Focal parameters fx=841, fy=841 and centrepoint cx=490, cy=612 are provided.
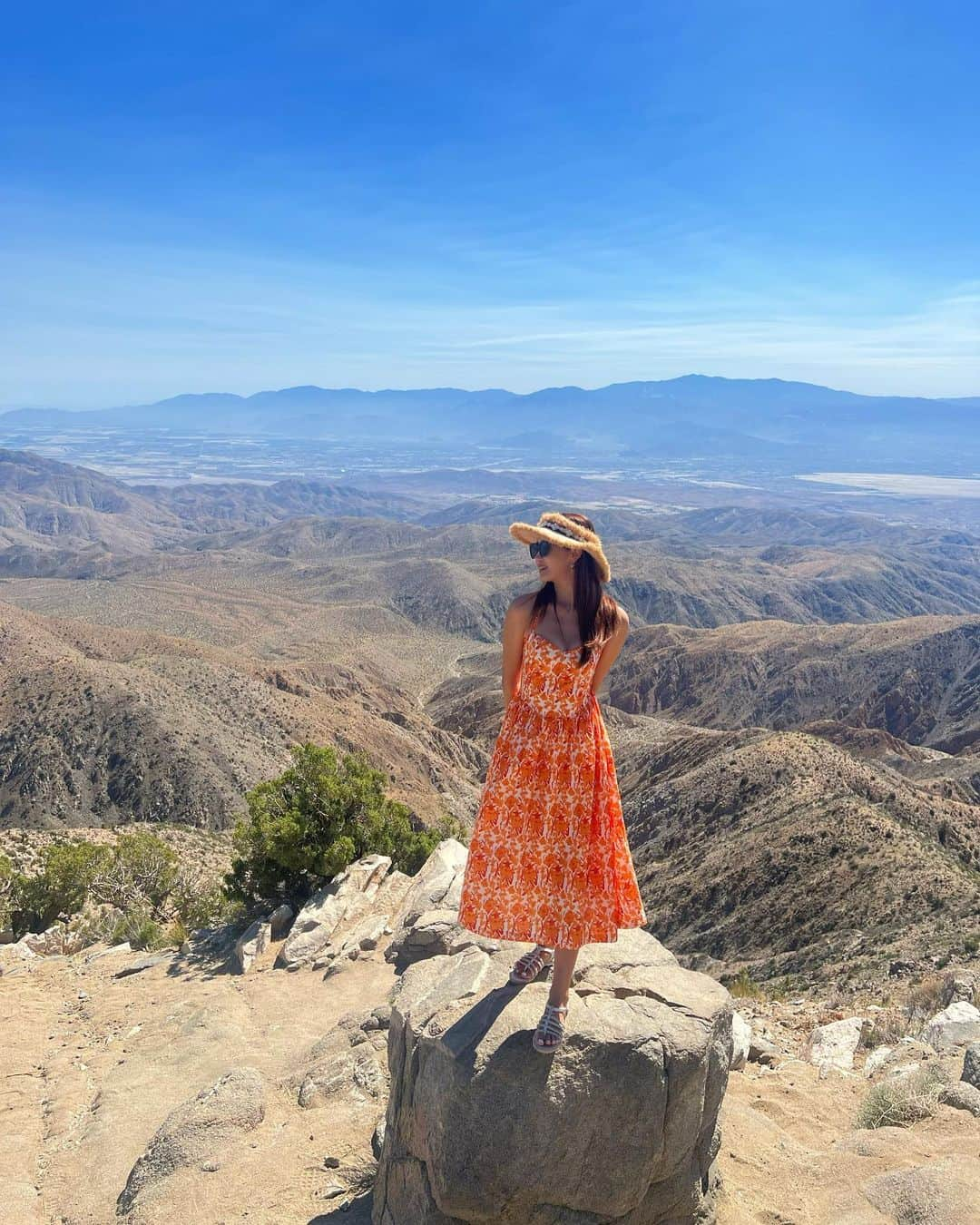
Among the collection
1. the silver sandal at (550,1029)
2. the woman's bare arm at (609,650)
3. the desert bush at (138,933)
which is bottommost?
the desert bush at (138,933)

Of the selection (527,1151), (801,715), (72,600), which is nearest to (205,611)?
(72,600)

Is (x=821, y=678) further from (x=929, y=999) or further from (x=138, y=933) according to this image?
(x=138, y=933)

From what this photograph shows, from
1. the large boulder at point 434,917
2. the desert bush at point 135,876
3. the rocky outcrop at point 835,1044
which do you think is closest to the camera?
the rocky outcrop at point 835,1044

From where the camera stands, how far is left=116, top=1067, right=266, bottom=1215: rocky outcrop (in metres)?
7.32

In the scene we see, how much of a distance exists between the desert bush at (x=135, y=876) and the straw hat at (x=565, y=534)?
17027 millimetres

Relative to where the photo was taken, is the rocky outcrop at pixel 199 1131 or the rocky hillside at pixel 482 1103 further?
the rocky outcrop at pixel 199 1131

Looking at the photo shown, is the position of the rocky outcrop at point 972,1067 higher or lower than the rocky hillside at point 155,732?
higher

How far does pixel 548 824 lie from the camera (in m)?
5.99

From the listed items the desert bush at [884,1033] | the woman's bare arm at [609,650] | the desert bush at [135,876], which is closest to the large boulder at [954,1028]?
the desert bush at [884,1033]

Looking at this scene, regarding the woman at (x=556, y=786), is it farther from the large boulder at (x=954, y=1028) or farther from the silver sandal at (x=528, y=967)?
the large boulder at (x=954, y=1028)

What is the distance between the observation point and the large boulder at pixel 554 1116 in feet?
18.0

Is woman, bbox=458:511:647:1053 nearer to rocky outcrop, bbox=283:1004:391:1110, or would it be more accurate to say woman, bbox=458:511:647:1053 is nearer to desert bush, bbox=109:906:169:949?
rocky outcrop, bbox=283:1004:391:1110

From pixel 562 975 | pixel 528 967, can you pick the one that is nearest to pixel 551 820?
pixel 562 975

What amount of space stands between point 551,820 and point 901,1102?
14.4 ft
